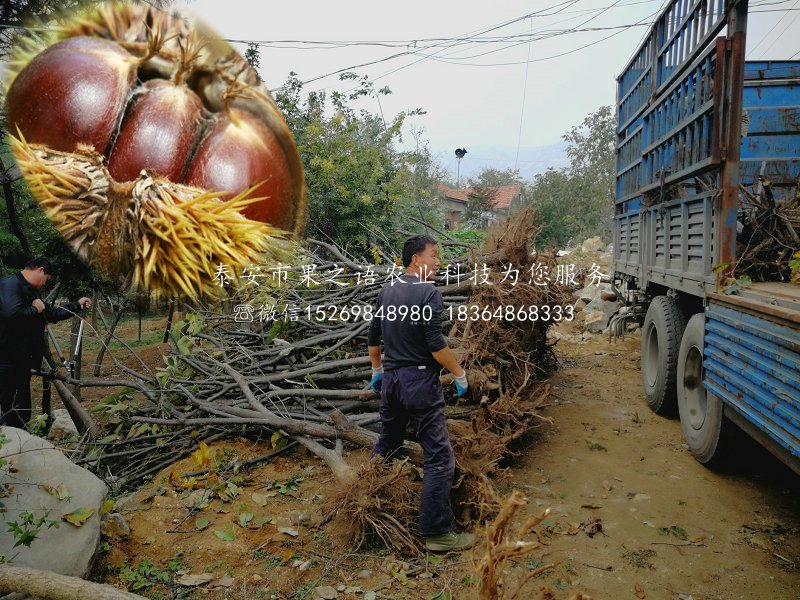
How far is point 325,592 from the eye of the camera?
8.55ft

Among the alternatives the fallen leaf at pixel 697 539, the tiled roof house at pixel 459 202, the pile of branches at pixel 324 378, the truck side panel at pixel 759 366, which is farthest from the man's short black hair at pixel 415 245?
the tiled roof house at pixel 459 202

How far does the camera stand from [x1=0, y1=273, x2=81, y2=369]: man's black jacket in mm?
3992

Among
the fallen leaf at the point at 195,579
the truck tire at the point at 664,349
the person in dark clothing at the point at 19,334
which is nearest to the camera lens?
the fallen leaf at the point at 195,579

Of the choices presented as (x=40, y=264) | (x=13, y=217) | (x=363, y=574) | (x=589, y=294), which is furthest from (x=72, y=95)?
(x=589, y=294)

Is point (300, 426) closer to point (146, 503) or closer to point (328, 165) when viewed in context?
point (146, 503)

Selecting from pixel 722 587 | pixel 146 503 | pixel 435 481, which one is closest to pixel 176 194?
pixel 435 481

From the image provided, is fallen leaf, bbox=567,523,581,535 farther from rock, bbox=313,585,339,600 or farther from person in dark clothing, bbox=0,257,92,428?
person in dark clothing, bbox=0,257,92,428

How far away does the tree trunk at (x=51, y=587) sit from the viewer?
6.27ft

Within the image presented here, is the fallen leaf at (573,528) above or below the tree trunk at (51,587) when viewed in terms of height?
below

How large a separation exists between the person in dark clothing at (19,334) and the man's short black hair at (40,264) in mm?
954

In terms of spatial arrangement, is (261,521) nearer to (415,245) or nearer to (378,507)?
(378,507)

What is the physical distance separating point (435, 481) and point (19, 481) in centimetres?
205

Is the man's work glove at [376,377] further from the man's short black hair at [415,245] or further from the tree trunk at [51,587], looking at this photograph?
the tree trunk at [51,587]

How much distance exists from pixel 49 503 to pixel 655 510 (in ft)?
11.6
